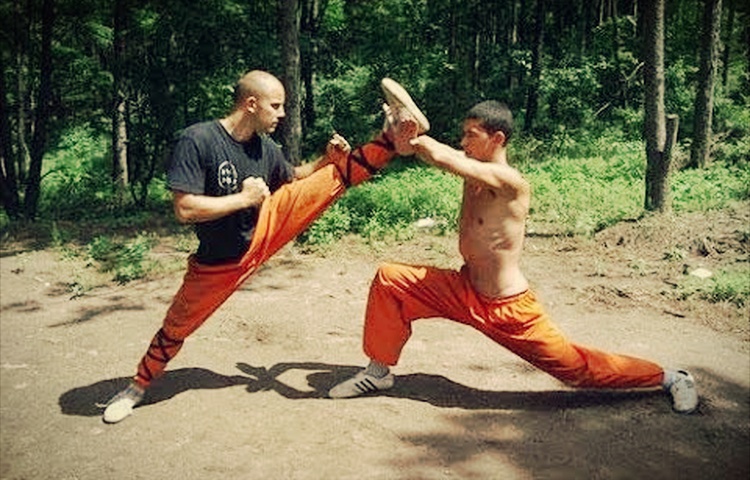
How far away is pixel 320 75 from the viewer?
20.6 m

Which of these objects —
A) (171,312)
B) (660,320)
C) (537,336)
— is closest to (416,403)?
(537,336)

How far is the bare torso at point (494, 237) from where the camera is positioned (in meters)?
3.66

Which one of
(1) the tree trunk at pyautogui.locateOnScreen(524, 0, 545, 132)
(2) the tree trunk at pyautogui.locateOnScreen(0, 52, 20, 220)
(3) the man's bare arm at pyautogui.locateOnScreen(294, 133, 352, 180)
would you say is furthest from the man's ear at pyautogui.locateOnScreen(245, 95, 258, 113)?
(1) the tree trunk at pyautogui.locateOnScreen(524, 0, 545, 132)

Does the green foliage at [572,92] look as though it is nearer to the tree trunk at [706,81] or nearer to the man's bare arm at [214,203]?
the tree trunk at [706,81]

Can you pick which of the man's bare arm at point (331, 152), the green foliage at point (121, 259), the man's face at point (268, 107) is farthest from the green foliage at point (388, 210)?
the man's face at point (268, 107)

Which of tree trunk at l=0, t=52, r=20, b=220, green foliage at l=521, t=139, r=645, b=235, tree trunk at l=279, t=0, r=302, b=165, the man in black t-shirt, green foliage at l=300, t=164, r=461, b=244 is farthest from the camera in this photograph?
tree trunk at l=0, t=52, r=20, b=220

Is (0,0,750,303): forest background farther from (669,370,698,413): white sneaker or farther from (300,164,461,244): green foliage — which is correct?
(669,370,698,413): white sneaker

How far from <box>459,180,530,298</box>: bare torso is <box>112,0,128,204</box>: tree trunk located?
1135cm

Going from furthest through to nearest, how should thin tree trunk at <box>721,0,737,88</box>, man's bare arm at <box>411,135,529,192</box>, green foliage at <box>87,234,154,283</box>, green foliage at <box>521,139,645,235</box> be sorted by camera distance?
thin tree trunk at <box>721,0,737,88</box>, green foliage at <box>521,139,645,235</box>, green foliage at <box>87,234,154,283</box>, man's bare arm at <box>411,135,529,192</box>

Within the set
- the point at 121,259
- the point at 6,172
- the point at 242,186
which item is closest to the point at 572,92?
the point at 121,259

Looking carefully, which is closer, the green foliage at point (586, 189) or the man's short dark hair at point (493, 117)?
the man's short dark hair at point (493, 117)

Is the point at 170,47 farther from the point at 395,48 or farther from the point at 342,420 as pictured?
the point at 342,420

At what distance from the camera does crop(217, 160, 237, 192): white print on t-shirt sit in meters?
3.78

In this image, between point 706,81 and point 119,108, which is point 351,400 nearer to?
point 706,81
